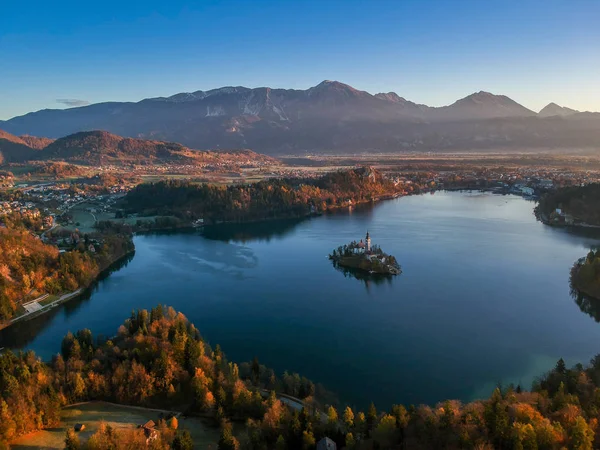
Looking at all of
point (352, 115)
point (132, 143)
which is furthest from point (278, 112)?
point (132, 143)

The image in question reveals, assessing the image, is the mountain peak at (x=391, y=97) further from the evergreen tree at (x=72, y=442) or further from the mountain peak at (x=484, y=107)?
the evergreen tree at (x=72, y=442)

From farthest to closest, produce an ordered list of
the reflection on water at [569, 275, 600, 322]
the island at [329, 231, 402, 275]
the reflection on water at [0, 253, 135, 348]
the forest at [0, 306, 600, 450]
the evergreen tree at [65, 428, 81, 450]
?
the island at [329, 231, 402, 275], the reflection on water at [569, 275, 600, 322], the reflection on water at [0, 253, 135, 348], the evergreen tree at [65, 428, 81, 450], the forest at [0, 306, 600, 450]

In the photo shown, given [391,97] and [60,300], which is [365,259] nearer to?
[60,300]

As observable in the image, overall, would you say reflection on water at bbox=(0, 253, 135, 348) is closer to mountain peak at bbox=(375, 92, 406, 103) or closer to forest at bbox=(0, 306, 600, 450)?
forest at bbox=(0, 306, 600, 450)

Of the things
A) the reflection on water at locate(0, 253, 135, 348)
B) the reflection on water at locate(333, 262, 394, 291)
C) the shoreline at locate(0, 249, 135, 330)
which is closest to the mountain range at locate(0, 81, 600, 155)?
the reflection on water at locate(333, 262, 394, 291)

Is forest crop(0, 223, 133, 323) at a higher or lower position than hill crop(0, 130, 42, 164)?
lower

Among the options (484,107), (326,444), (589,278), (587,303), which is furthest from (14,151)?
(484,107)
